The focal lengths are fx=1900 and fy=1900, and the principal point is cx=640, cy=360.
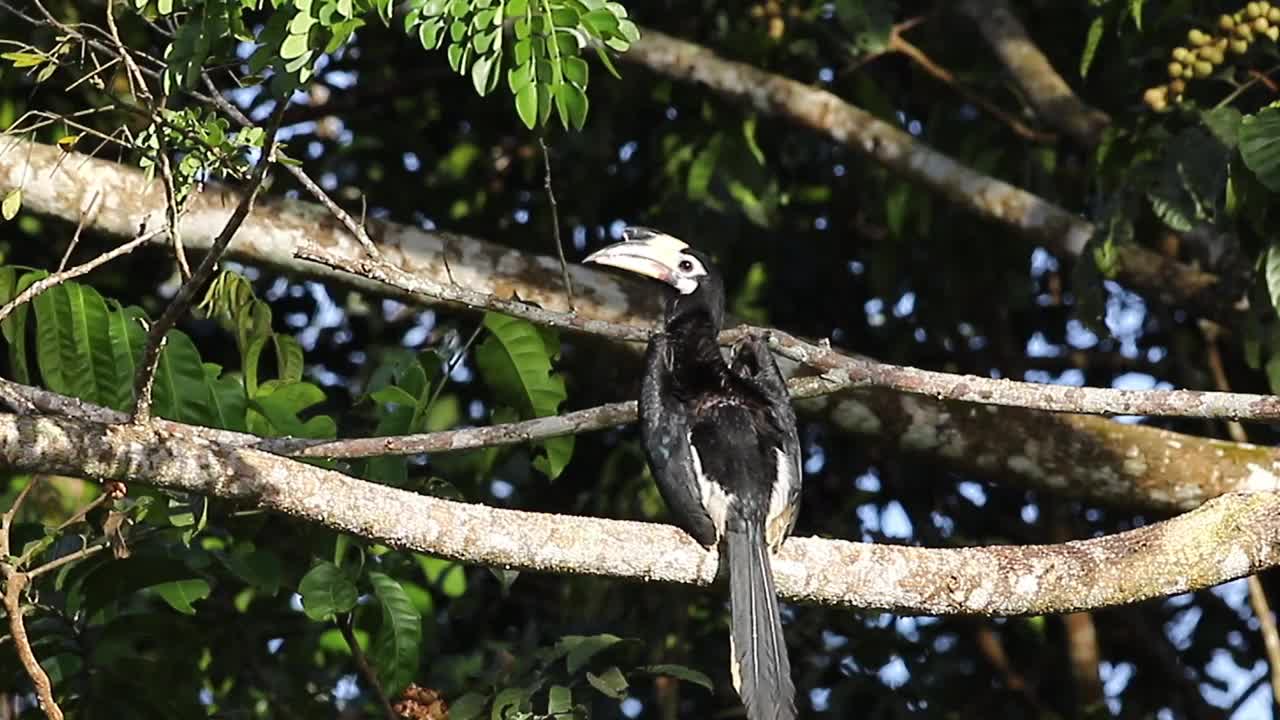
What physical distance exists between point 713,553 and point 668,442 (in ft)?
1.43

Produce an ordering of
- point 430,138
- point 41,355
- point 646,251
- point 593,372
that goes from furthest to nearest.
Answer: point 430,138 < point 593,372 < point 646,251 < point 41,355

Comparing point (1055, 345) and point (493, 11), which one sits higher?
point (1055, 345)

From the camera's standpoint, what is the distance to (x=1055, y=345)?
20.7 ft

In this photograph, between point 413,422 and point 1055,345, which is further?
point 1055,345

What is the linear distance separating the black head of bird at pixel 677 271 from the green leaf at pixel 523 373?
458 millimetres

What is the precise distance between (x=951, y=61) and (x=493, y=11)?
3.23m

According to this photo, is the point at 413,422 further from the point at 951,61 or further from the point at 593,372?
the point at 951,61

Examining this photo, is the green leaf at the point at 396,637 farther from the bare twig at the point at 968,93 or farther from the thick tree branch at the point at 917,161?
the bare twig at the point at 968,93

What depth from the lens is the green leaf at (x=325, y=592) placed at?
3.62 meters

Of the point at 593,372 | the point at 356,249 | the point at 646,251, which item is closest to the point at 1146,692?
the point at 593,372

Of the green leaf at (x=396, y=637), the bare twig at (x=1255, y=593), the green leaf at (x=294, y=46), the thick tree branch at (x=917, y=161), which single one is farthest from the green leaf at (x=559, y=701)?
the bare twig at (x=1255, y=593)

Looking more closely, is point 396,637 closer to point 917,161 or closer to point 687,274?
point 687,274

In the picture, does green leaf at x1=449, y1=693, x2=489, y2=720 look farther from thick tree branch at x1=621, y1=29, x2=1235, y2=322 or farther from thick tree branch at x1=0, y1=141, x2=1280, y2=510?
thick tree branch at x1=621, y1=29, x2=1235, y2=322

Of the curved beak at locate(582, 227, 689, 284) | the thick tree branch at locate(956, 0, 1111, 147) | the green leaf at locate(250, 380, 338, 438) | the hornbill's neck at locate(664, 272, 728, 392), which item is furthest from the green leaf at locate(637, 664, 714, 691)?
the thick tree branch at locate(956, 0, 1111, 147)
